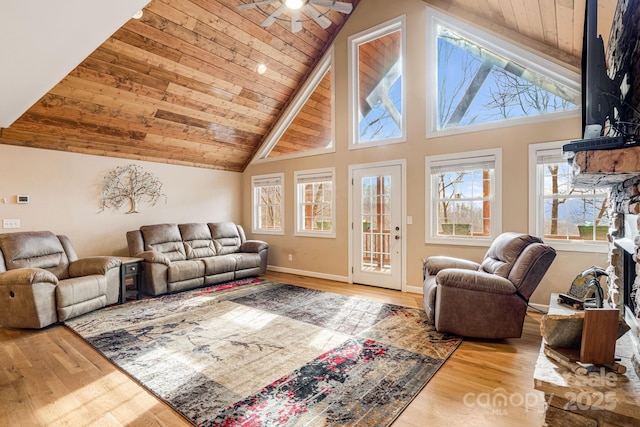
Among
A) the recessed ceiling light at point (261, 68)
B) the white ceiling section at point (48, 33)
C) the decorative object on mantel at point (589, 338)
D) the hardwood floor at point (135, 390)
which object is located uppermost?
the recessed ceiling light at point (261, 68)

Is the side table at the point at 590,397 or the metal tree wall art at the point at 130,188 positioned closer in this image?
the side table at the point at 590,397

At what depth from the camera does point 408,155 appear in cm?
481

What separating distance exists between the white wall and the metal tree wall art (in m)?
0.08

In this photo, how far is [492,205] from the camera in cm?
419

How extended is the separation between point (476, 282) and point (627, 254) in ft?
3.54

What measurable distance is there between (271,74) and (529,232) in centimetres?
463

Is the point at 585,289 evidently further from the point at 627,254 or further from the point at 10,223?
the point at 10,223

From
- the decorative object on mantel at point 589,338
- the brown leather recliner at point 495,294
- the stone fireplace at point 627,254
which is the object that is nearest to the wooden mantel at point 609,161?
the stone fireplace at point 627,254

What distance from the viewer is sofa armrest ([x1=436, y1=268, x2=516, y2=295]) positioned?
2.90m

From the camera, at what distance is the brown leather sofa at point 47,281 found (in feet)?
10.8

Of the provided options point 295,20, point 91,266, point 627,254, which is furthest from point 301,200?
point 627,254

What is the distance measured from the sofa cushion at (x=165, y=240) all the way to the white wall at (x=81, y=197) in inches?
21.3

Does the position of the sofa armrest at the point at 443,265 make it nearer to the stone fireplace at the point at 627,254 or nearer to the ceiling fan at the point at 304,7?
the stone fireplace at the point at 627,254

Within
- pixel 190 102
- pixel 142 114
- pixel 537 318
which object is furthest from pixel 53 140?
pixel 537 318
